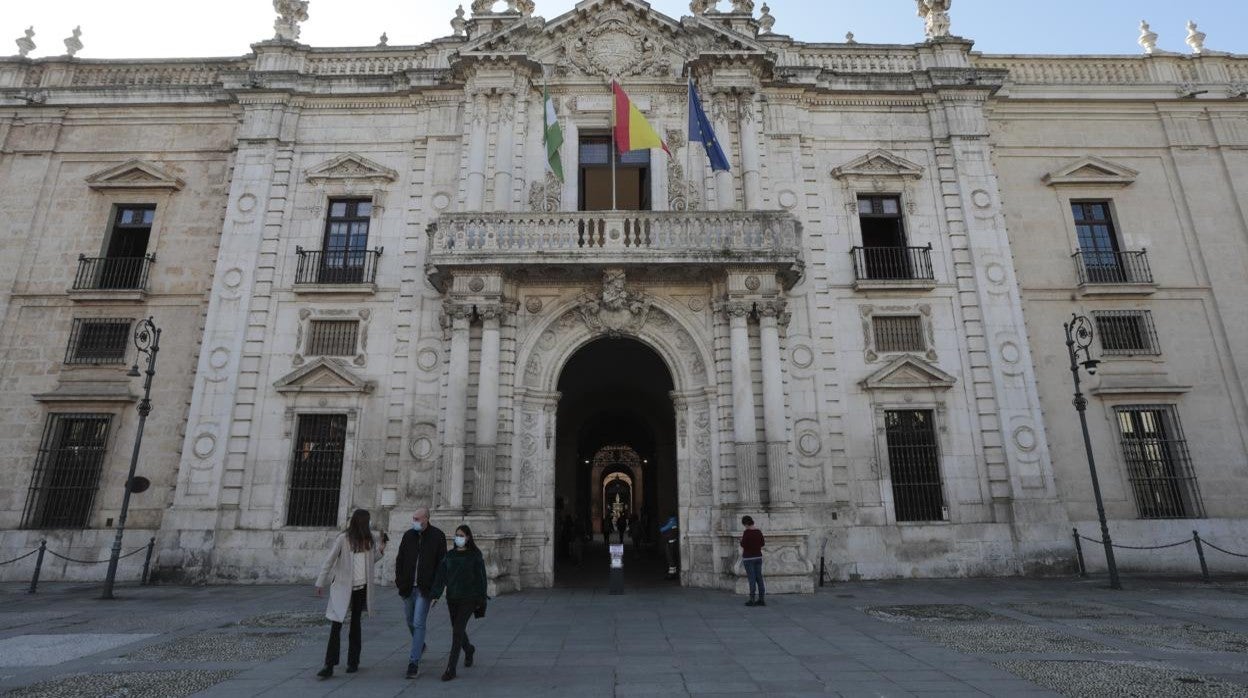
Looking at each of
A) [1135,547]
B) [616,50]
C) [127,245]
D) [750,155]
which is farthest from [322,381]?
[1135,547]

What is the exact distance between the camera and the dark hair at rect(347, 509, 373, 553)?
23.3ft

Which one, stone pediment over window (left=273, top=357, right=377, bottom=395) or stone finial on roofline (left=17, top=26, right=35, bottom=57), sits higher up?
stone finial on roofline (left=17, top=26, right=35, bottom=57)

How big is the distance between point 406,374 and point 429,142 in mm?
6830

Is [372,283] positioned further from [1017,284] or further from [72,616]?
[1017,284]

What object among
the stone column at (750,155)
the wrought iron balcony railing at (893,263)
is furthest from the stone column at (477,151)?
the wrought iron balcony railing at (893,263)

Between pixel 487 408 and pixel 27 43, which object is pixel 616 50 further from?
pixel 27 43

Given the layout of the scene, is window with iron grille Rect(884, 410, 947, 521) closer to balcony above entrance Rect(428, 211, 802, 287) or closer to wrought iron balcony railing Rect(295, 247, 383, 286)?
balcony above entrance Rect(428, 211, 802, 287)

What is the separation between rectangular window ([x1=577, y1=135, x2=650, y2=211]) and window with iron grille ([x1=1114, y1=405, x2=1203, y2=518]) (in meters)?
14.1

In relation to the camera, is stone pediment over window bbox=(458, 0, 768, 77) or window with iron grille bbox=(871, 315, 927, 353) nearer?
window with iron grille bbox=(871, 315, 927, 353)

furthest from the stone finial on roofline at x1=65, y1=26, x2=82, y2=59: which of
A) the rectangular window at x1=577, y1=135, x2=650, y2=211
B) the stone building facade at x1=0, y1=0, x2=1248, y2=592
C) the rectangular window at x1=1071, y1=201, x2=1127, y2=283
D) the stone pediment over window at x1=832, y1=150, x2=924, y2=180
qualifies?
the rectangular window at x1=1071, y1=201, x2=1127, y2=283

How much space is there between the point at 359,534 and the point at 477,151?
12.7 m

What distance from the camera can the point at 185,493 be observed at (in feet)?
50.1

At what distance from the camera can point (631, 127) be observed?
15789mm

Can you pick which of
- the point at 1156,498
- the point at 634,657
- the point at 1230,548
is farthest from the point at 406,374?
the point at 1230,548
